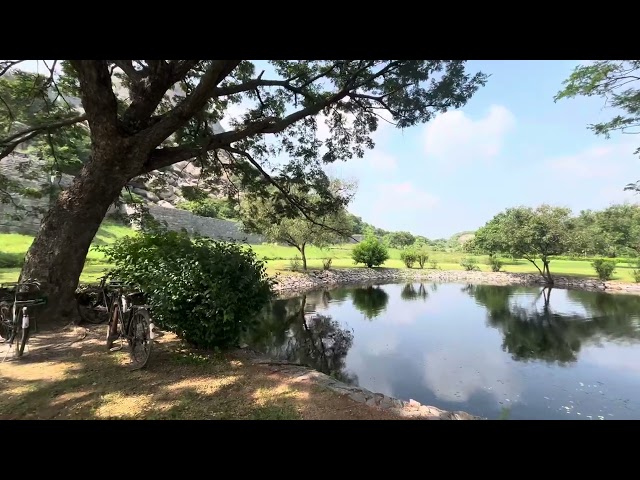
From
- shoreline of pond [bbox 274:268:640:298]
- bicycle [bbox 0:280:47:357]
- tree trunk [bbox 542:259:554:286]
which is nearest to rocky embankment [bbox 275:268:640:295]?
shoreline of pond [bbox 274:268:640:298]

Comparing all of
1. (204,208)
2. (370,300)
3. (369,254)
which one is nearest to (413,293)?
(370,300)

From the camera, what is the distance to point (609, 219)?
24922 millimetres

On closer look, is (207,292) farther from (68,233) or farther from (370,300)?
(370,300)

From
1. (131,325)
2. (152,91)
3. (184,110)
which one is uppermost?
(152,91)

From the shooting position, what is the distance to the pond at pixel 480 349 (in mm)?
5338

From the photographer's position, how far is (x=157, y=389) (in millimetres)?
3176

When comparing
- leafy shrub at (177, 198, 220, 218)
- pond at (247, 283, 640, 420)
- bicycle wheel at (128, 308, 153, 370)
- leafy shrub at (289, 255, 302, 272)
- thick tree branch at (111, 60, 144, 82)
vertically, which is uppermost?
leafy shrub at (177, 198, 220, 218)

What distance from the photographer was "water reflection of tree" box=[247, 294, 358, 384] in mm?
6695

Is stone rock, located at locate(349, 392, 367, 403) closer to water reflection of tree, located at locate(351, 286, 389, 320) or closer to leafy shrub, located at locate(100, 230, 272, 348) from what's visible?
leafy shrub, located at locate(100, 230, 272, 348)

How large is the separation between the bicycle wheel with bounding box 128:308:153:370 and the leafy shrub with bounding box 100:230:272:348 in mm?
306

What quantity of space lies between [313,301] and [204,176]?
7.52 metres

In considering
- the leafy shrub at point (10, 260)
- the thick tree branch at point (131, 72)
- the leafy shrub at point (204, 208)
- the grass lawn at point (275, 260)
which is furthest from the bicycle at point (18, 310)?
the leafy shrub at point (204, 208)

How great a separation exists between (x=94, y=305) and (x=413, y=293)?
14403 millimetres
